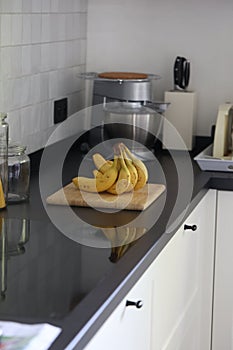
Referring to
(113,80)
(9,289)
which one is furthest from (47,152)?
(9,289)

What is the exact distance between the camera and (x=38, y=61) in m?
2.70

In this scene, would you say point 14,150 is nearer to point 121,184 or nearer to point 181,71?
point 121,184

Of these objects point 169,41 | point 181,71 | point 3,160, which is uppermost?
point 169,41

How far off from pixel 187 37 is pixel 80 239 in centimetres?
154

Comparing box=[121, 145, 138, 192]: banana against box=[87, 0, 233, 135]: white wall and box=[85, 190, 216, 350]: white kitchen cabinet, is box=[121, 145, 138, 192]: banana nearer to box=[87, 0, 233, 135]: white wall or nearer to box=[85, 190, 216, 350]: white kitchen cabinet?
box=[85, 190, 216, 350]: white kitchen cabinet

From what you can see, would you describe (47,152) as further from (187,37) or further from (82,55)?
(187,37)

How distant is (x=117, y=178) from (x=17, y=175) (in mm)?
274

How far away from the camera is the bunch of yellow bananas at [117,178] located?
7.06 feet

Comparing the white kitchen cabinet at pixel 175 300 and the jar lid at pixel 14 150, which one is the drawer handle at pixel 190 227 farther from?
the jar lid at pixel 14 150

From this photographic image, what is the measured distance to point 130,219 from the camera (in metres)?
1.99

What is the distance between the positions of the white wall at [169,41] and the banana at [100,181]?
3.47ft


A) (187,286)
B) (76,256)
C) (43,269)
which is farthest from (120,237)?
(187,286)

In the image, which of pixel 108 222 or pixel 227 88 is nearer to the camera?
pixel 108 222

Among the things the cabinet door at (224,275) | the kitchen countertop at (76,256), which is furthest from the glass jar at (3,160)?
the cabinet door at (224,275)
